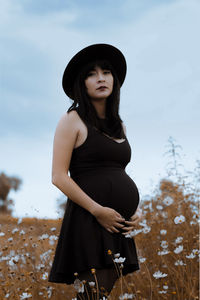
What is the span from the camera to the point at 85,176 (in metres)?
2.54

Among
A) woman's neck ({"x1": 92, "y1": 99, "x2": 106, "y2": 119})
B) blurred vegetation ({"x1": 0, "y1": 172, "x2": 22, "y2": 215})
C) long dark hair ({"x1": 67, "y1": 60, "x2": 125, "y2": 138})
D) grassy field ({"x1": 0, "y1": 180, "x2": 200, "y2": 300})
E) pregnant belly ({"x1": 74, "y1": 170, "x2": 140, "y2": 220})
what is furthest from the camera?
blurred vegetation ({"x1": 0, "y1": 172, "x2": 22, "y2": 215})

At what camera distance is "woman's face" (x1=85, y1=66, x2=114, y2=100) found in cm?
272

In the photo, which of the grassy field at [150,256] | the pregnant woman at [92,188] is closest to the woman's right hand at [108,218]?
the pregnant woman at [92,188]

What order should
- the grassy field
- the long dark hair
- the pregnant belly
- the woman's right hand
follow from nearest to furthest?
the woman's right hand → the pregnant belly → the long dark hair → the grassy field

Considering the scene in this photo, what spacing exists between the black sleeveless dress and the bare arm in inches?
3.1

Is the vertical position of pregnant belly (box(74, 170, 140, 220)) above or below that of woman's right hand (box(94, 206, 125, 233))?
above

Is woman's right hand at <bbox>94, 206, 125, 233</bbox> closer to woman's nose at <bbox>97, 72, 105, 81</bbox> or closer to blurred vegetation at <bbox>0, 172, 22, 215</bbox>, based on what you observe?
woman's nose at <bbox>97, 72, 105, 81</bbox>

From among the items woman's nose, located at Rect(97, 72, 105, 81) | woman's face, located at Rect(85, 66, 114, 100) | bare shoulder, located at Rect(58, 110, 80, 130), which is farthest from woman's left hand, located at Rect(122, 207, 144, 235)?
woman's nose, located at Rect(97, 72, 105, 81)

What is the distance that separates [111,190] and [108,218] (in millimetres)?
200

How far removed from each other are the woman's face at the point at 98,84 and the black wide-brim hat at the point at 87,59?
0.14 meters

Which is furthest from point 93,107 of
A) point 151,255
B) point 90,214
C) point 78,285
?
point 151,255

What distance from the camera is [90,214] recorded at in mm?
2455

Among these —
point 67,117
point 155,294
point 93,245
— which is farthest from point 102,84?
point 155,294

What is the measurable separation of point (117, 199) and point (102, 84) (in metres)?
0.84
